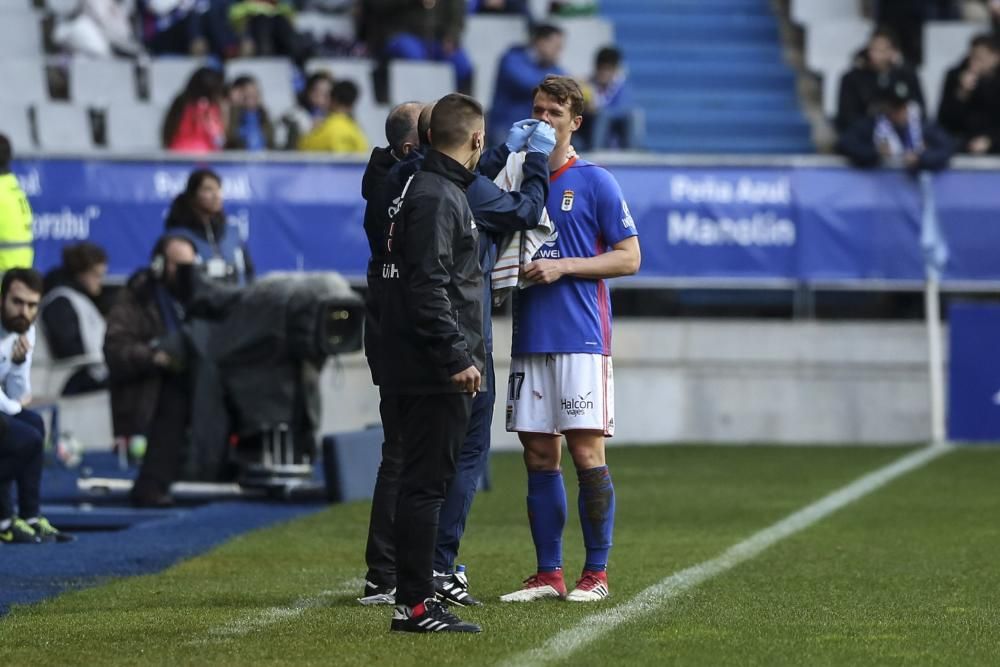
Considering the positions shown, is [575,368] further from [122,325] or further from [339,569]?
[122,325]

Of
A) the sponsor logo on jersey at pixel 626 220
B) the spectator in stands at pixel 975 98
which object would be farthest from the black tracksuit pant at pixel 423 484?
the spectator in stands at pixel 975 98

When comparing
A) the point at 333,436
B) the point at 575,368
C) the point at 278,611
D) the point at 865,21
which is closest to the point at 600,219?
the point at 575,368

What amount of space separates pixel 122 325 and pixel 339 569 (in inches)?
181

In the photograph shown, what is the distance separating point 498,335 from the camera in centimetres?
1778

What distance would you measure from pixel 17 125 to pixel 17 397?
8.84 m

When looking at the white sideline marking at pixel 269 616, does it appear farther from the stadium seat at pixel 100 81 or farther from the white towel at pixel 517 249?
the stadium seat at pixel 100 81

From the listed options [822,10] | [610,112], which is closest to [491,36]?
[610,112]

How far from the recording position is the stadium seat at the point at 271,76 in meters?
20.8

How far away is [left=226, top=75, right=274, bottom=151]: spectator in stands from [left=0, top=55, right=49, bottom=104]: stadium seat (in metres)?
2.13

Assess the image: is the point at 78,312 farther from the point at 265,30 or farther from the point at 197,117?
the point at 265,30

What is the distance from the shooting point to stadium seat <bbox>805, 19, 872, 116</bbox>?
2211 centimetres

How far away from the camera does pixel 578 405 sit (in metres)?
8.23

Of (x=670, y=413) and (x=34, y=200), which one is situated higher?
(x=34, y=200)

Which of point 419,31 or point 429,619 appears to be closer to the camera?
point 429,619
